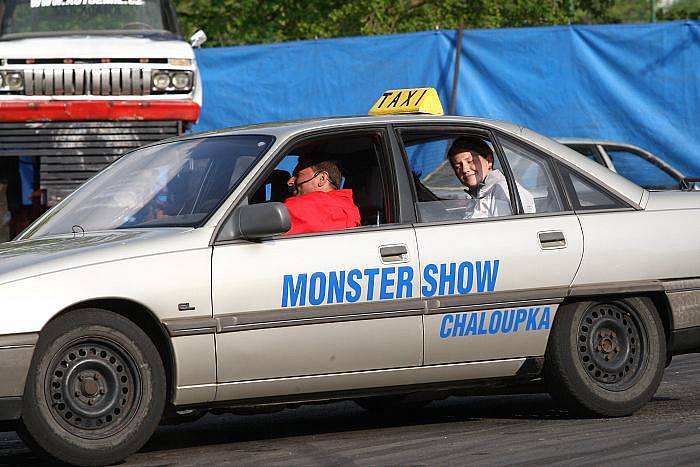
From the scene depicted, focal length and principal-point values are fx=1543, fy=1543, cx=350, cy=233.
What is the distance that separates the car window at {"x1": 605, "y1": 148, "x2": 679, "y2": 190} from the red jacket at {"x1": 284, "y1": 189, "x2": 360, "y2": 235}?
8.56 m

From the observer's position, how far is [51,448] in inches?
247

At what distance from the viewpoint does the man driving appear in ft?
23.5

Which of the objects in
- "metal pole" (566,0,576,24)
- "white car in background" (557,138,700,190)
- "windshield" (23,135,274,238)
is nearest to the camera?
"windshield" (23,135,274,238)

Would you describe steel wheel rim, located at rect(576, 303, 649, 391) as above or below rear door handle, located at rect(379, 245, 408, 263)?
below

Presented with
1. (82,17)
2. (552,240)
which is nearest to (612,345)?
(552,240)

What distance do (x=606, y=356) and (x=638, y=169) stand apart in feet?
26.8

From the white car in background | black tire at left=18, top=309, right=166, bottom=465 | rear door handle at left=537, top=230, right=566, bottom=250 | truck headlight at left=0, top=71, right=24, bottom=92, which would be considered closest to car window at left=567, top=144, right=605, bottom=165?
the white car in background

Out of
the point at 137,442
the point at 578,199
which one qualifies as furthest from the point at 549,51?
the point at 137,442

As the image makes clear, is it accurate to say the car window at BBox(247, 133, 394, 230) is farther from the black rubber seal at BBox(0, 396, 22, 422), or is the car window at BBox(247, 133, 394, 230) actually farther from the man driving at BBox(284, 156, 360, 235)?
the black rubber seal at BBox(0, 396, 22, 422)

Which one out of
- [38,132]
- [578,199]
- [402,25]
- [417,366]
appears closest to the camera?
[417,366]

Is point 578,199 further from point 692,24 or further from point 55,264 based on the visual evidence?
point 692,24

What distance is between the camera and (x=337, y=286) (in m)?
6.89

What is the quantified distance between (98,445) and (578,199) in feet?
9.16

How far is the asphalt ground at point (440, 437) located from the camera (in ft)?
21.3
